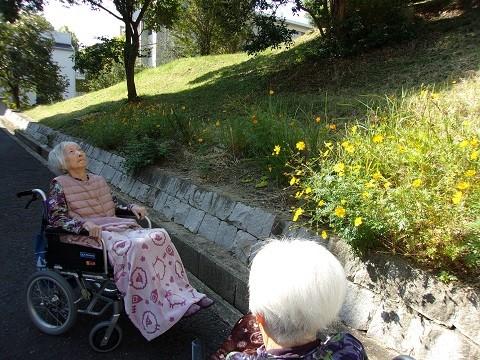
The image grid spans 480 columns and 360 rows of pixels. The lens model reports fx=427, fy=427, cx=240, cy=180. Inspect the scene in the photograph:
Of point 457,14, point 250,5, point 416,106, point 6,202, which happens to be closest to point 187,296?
point 416,106

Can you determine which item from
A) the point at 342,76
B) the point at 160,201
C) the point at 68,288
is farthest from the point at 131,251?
the point at 342,76

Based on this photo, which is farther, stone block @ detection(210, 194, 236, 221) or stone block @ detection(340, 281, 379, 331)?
stone block @ detection(210, 194, 236, 221)

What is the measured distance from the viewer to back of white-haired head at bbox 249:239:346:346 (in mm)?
1536

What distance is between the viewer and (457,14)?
375 inches

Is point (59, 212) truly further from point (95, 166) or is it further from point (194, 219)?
point (95, 166)

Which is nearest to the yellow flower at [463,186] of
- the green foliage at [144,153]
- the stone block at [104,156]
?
the green foliage at [144,153]

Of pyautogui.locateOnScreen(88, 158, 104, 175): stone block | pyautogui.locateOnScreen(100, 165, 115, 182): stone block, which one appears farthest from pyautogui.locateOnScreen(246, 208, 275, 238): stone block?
pyautogui.locateOnScreen(88, 158, 104, 175): stone block

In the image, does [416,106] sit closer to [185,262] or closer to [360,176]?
[360,176]

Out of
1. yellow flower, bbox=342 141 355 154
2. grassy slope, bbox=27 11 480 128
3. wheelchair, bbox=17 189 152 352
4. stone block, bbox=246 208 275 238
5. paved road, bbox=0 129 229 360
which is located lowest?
paved road, bbox=0 129 229 360

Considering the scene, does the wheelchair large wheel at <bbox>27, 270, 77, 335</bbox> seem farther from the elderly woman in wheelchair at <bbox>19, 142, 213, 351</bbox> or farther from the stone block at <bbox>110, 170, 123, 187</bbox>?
the stone block at <bbox>110, 170, 123, 187</bbox>

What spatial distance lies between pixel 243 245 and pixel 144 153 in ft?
8.99

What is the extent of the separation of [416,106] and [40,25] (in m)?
33.7

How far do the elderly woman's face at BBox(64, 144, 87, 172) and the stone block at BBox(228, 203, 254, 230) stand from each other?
4.98 feet

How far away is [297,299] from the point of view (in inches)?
60.1
